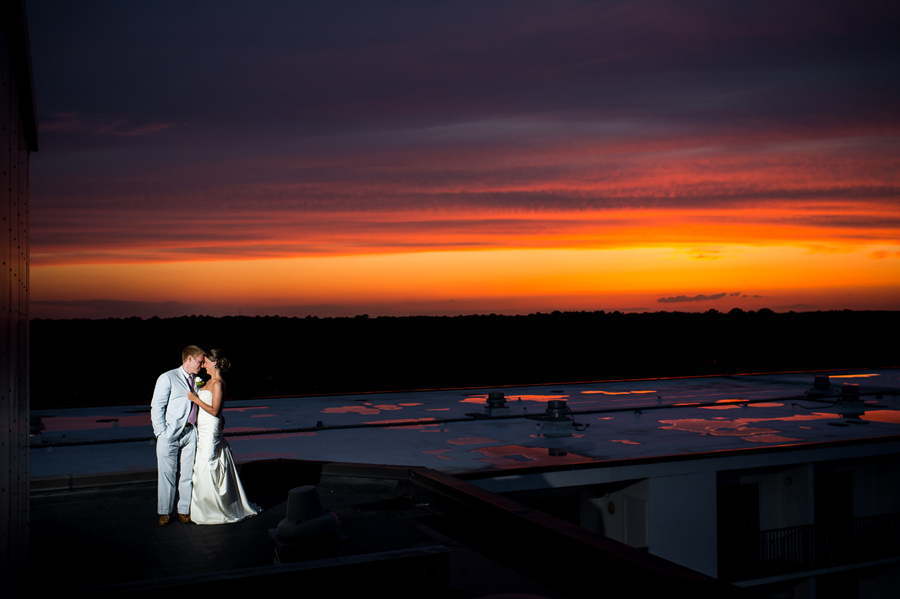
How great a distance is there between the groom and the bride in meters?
0.10

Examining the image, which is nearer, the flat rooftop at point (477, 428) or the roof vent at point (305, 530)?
the roof vent at point (305, 530)

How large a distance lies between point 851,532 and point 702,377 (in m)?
17.1

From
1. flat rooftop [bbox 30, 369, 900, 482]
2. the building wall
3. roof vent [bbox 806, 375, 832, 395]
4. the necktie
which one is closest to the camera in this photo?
the building wall

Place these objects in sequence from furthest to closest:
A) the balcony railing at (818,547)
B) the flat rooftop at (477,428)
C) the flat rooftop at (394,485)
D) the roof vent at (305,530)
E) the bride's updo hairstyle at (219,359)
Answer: the balcony railing at (818,547) → the flat rooftop at (477,428) → the bride's updo hairstyle at (219,359) → the roof vent at (305,530) → the flat rooftop at (394,485)

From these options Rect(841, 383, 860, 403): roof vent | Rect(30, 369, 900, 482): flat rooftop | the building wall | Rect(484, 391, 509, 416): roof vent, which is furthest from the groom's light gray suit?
Rect(841, 383, 860, 403): roof vent

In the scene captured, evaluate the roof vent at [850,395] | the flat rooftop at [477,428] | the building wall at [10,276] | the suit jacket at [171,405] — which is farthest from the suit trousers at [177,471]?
the roof vent at [850,395]

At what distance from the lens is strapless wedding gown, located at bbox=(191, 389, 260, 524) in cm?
820

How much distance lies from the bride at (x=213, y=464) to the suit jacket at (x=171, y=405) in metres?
0.15

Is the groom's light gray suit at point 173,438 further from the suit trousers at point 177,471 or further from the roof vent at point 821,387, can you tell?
the roof vent at point 821,387

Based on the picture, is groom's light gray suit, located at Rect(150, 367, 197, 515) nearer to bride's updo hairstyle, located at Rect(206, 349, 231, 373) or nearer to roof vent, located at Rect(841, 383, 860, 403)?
bride's updo hairstyle, located at Rect(206, 349, 231, 373)

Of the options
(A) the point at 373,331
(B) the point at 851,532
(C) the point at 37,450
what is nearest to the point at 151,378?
(A) the point at 373,331

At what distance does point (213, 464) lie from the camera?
8.28 m

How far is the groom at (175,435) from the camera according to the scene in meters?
8.16

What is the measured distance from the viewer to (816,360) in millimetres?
90375
